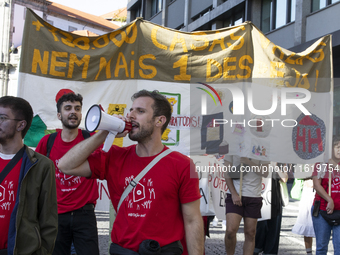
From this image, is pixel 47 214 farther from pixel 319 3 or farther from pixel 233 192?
pixel 319 3

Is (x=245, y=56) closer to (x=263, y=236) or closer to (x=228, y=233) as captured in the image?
(x=228, y=233)

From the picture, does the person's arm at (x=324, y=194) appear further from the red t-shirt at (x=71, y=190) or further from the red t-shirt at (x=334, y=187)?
the red t-shirt at (x=71, y=190)

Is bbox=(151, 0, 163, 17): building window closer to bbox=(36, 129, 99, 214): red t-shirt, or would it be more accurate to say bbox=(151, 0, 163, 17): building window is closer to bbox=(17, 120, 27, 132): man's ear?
bbox=(36, 129, 99, 214): red t-shirt

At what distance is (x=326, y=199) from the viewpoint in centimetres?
497

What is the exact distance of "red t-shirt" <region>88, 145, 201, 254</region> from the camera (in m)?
2.48

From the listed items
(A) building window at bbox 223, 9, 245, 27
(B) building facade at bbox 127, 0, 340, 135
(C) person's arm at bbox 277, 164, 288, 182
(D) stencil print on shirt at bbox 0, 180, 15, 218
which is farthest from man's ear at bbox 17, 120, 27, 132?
(A) building window at bbox 223, 9, 245, 27

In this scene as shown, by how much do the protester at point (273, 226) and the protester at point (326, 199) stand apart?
101 centimetres

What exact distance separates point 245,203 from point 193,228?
9.68ft

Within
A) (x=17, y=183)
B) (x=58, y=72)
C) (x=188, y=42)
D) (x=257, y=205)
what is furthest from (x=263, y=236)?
(x=17, y=183)

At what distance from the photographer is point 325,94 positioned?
555 centimetres

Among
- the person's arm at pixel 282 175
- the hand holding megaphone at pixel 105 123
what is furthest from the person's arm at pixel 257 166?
the hand holding megaphone at pixel 105 123

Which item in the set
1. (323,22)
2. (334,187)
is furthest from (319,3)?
(334,187)

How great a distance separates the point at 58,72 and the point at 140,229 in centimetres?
300

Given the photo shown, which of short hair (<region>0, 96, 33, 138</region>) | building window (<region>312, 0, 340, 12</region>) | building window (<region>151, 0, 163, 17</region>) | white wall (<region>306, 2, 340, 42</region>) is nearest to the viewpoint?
short hair (<region>0, 96, 33, 138</region>)
